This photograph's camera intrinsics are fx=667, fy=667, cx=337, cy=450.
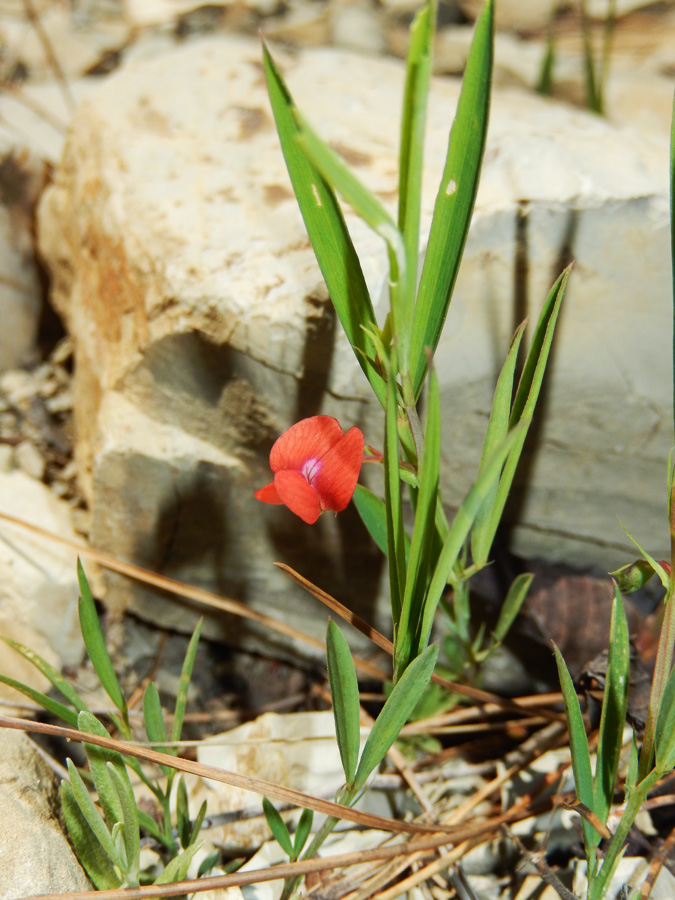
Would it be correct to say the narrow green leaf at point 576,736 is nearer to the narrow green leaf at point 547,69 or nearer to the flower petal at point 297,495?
the flower petal at point 297,495

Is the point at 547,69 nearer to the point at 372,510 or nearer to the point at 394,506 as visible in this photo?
the point at 372,510

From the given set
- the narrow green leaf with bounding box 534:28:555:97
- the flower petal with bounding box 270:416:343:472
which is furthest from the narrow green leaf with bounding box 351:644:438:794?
the narrow green leaf with bounding box 534:28:555:97

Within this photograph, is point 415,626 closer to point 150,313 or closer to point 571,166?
point 150,313

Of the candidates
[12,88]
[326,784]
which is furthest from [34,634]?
[12,88]

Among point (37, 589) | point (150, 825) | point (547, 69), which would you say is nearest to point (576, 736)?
point (150, 825)

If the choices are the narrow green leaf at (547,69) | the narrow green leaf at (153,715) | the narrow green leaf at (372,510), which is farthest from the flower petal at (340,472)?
the narrow green leaf at (547,69)

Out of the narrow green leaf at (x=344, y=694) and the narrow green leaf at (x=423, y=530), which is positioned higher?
the narrow green leaf at (x=423, y=530)
